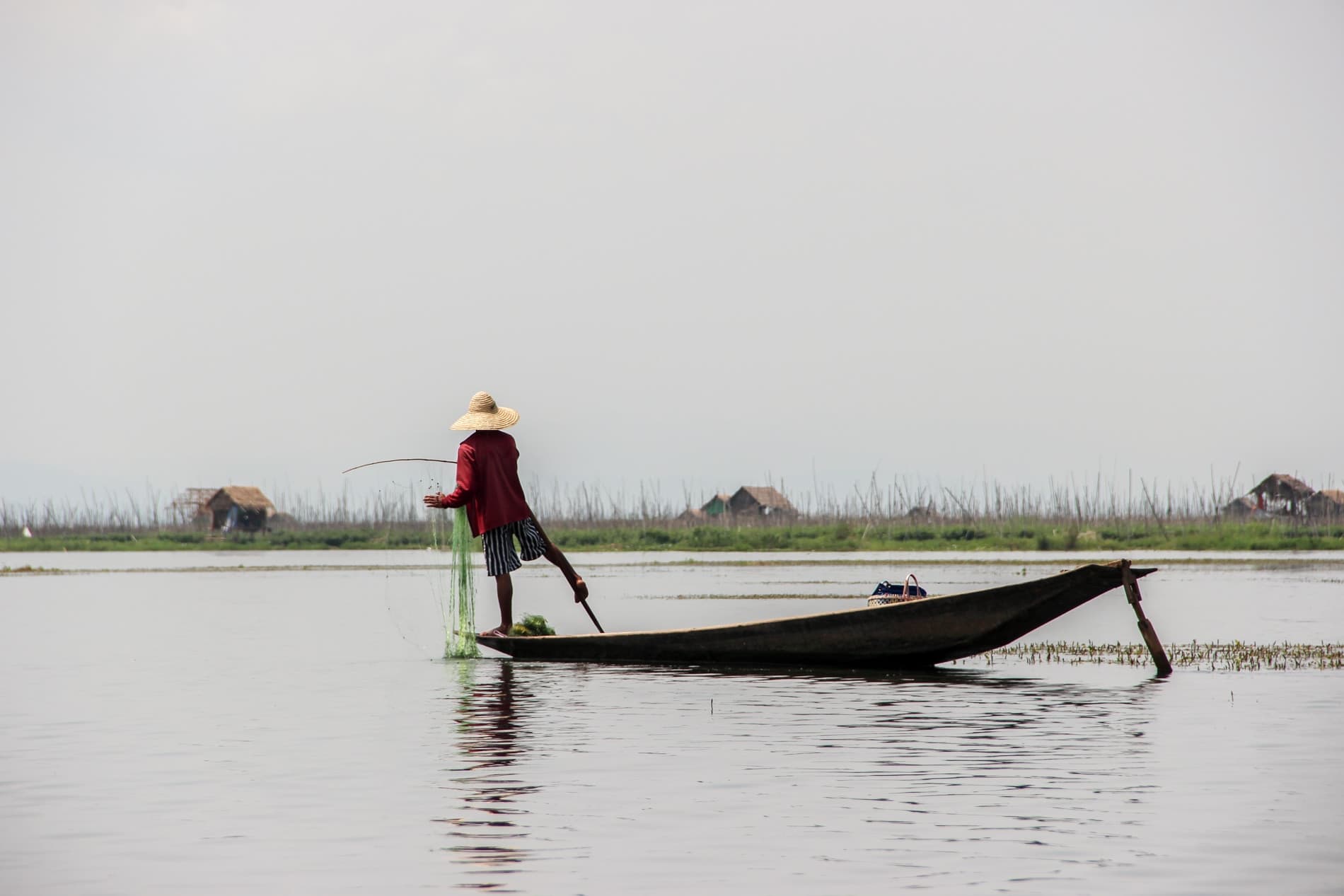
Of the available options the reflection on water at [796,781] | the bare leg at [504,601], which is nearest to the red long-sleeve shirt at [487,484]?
the bare leg at [504,601]

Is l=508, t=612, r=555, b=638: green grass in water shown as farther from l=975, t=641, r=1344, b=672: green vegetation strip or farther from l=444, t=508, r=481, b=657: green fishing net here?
l=975, t=641, r=1344, b=672: green vegetation strip

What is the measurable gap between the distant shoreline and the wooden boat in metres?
26.0

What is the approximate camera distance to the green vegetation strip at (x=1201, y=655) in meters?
11.8

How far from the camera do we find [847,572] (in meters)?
29.5

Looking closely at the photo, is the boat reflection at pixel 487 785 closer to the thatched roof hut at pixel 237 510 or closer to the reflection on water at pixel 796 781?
the reflection on water at pixel 796 781

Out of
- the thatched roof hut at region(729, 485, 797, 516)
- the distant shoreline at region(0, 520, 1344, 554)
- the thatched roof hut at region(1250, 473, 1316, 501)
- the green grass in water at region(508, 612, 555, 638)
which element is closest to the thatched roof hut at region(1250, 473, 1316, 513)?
the thatched roof hut at region(1250, 473, 1316, 501)

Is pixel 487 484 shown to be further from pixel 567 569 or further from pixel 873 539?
pixel 873 539

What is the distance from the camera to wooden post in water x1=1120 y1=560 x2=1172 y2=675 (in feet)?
33.6

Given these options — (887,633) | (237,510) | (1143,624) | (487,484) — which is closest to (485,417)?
(487,484)

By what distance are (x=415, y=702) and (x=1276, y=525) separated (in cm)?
3534

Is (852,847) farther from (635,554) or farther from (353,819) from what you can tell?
(635,554)

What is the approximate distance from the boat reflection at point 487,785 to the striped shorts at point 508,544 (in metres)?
0.99

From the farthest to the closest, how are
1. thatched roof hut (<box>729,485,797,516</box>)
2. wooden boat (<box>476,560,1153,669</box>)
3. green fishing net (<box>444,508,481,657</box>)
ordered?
thatched roof hut (<box>729,485,797,516</box>) → green fishing net (<box>444,508,481,657</box>) → wooden boat (<box>476,560,1153,669</box>)

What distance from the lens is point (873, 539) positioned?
41156 millimetres
